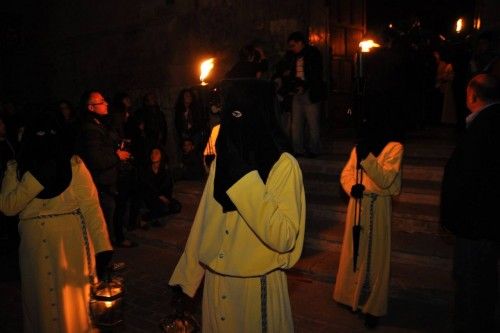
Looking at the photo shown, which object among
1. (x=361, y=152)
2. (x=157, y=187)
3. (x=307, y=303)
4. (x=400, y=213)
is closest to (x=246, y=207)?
(x=361, y=152)

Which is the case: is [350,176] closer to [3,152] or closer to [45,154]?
[45,154]

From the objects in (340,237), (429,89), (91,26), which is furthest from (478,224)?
(91,26)

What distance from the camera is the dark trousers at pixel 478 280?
357 cm

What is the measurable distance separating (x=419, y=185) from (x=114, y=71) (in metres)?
9.46

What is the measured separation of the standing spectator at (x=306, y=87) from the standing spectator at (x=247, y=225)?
5.93 meters

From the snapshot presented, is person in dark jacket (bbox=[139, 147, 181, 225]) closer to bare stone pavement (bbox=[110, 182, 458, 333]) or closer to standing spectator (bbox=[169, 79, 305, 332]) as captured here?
→ bare stone pavement (bbox=[110, 182, 458, 333])

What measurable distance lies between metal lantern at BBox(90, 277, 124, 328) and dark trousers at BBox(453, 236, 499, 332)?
2.76 meters

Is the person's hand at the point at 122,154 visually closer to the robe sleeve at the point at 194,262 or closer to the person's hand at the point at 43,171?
the person's hand at the point at 43,171

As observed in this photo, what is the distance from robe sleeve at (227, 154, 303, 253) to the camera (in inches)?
75.8

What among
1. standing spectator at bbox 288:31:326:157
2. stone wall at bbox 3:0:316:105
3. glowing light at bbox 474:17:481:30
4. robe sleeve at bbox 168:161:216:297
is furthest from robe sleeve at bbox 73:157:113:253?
glowing light at bbox 474:17:481:30

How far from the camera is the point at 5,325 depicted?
4719 millimetres

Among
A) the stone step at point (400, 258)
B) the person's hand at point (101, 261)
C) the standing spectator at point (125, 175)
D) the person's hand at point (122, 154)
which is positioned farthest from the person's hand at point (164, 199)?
the person's hand at point (101, 261)

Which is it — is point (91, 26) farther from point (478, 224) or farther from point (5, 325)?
point (478, 224)

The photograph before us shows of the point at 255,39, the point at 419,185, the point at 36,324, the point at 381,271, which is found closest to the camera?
the point at 36,324
